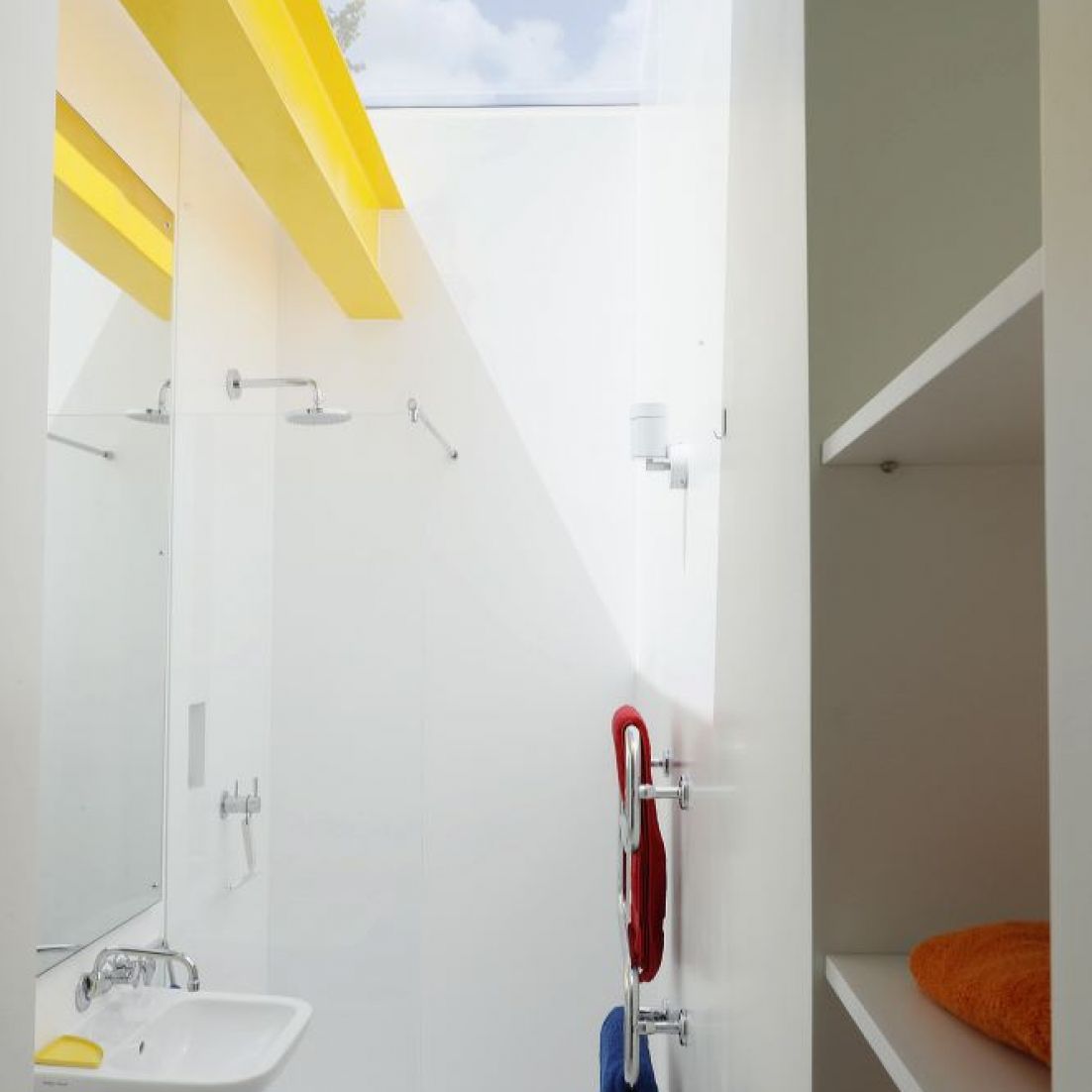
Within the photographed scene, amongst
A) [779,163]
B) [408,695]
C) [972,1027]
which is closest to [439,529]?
[408,695]

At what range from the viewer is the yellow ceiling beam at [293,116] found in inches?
79.5

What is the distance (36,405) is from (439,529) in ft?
7.36

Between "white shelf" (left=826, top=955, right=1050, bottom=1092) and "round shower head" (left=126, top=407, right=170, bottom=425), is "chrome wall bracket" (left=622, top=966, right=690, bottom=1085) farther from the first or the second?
"round shower head" (left=126, top=407, right=170, bottom=425)

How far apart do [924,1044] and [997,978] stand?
0.06 m

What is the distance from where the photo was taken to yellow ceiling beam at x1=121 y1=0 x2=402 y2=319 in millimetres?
2020

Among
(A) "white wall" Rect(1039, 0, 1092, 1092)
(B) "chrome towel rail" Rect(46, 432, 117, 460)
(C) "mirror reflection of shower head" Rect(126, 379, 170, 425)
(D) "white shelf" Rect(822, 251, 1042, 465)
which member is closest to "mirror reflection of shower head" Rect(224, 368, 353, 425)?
(C) "mirror reflection of shower head" Rect(126, 379, 170, 425)

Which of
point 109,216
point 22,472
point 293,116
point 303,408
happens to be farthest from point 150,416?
point 22,472

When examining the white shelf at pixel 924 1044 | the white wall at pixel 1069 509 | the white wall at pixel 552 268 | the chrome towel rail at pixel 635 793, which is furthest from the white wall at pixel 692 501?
the white wall at pixel 1069 509

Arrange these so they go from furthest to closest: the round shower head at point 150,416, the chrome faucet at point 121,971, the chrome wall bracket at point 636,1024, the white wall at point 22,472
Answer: the round shower head at point 150,416 < the chrome faucet at point 121,971 < the chrome wall bracket at point 636,1024 < the white wall at point 22,472

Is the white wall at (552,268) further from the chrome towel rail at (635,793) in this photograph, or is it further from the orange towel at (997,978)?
the orange towel at (997,978)

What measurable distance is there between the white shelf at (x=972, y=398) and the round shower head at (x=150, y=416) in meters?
1.97

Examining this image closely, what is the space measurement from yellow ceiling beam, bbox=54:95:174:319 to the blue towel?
1.91 metres

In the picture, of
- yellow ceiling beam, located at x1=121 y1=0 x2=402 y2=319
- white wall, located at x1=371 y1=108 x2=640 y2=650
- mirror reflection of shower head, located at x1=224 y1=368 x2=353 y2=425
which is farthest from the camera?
white wall, located at x1=371 y1=108 x2=640 y2=650

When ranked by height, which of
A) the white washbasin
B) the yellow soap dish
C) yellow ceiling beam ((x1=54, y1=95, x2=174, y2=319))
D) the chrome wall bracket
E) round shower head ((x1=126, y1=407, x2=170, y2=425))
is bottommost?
the white washbasin
